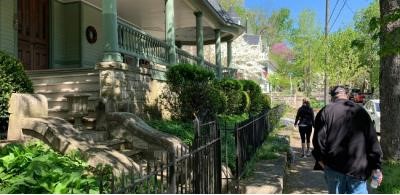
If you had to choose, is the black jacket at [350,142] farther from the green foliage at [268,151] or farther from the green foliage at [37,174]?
the green foliage at [268,151]

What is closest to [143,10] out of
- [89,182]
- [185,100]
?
[185,100]

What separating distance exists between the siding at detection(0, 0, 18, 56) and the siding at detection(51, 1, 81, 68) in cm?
258

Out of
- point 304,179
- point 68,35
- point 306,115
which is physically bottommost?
point 304,179

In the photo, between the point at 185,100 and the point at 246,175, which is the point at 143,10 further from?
the point at 246,175

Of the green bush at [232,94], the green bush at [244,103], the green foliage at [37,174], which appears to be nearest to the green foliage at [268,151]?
the green foliage at [37,174]

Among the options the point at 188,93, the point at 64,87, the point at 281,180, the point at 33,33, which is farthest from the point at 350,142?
the point at 33,33

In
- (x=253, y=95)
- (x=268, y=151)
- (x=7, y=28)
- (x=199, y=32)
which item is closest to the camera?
(x=268, y=151)

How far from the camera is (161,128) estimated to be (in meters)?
10.7

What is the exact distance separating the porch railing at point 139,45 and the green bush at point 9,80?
3.15m

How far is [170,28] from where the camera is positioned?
15.0m

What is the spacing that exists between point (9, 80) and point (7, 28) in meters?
5.02

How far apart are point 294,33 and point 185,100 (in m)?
57.1

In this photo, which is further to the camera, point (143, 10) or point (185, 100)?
point (143, 10)

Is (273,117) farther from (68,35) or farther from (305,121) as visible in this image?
(68,35)
